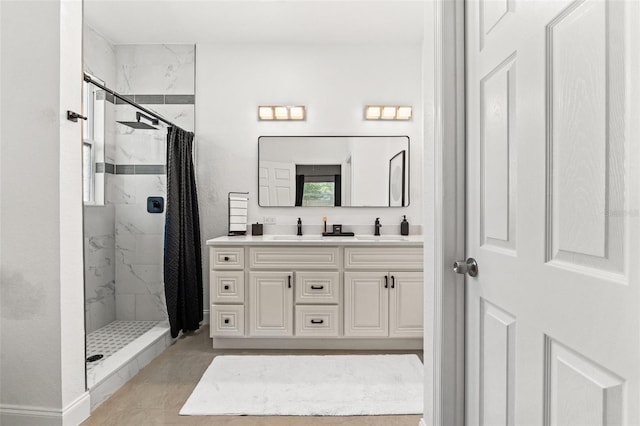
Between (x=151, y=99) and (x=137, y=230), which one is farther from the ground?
(x=151, y=99)

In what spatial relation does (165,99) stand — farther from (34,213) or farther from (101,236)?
(34,213)

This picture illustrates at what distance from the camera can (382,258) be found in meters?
2.81

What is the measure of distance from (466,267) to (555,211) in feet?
1.52

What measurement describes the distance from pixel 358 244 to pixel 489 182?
5.66ft

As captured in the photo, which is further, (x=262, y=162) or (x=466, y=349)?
(x=262, y=162)

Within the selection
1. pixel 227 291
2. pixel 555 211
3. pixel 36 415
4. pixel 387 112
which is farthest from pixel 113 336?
pixel 555 211

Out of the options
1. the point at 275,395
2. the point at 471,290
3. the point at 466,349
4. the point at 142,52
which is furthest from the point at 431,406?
the point at 142,52

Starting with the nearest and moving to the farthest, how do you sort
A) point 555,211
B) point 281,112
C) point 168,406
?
1. point 555,211
2. point 168,406
3. point 281,112

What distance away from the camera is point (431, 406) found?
141 cm

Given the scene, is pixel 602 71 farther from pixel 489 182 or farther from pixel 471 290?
pixel 471 290

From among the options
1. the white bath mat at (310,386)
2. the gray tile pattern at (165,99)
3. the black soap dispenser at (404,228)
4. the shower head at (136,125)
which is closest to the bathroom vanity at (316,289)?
the white bath mat at (310,386)

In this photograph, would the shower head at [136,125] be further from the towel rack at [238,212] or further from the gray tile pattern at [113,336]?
the gray tile pattern at [113,336]

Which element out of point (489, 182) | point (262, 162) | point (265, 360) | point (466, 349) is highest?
point (262, 162)

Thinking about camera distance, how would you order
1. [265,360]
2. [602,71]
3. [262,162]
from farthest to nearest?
[262,162]
[265,360]
[602,71]
